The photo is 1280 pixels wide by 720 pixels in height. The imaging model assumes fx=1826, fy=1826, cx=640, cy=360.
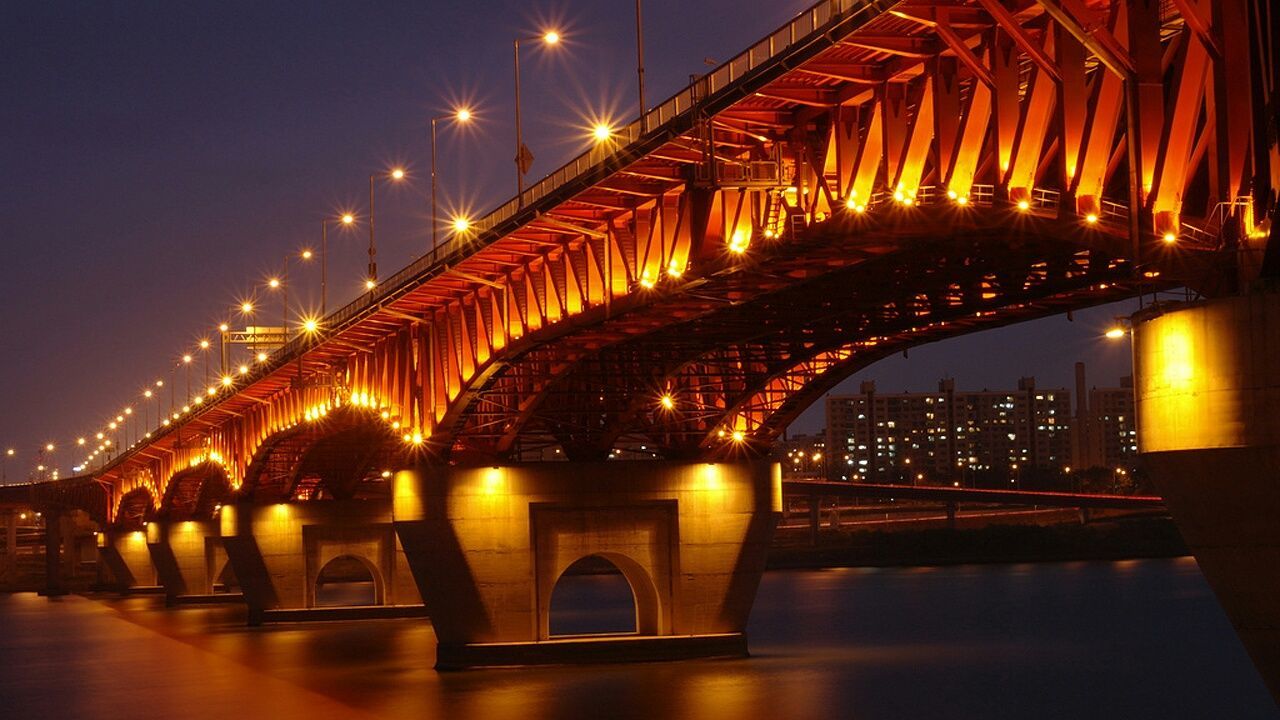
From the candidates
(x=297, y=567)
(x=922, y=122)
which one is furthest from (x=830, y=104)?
(x=297, y=567)

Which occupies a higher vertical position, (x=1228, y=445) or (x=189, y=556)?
(x=1228, y=445)

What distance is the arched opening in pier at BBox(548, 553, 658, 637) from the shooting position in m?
62.0

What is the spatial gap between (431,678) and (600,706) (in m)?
11.4

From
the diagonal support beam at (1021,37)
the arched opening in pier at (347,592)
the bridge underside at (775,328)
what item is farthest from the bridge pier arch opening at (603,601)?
the diagonal support beam at (1021,37)

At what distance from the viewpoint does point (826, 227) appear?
3362cm

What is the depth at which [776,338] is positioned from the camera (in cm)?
5247

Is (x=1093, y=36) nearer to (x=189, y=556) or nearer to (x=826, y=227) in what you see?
(x=826, y=227)

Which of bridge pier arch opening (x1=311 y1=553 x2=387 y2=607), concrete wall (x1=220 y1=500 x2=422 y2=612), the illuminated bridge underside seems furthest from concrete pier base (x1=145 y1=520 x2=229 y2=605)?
the illuminated bridge underside

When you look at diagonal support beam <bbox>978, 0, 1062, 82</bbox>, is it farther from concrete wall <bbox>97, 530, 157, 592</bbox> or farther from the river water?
concrete wall <bbox>97, 530, 157, 592</bbox>

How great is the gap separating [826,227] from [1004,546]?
13461 cm

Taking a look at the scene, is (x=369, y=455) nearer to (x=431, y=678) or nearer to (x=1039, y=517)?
(x=431, y=678)

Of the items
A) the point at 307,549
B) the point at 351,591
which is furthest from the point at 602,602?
the point at 351,591

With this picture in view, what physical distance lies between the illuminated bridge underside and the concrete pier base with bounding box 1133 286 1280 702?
4.64 feet

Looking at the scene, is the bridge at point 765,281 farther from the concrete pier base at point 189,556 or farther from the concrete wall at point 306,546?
the concrete pier base at point 189,556
